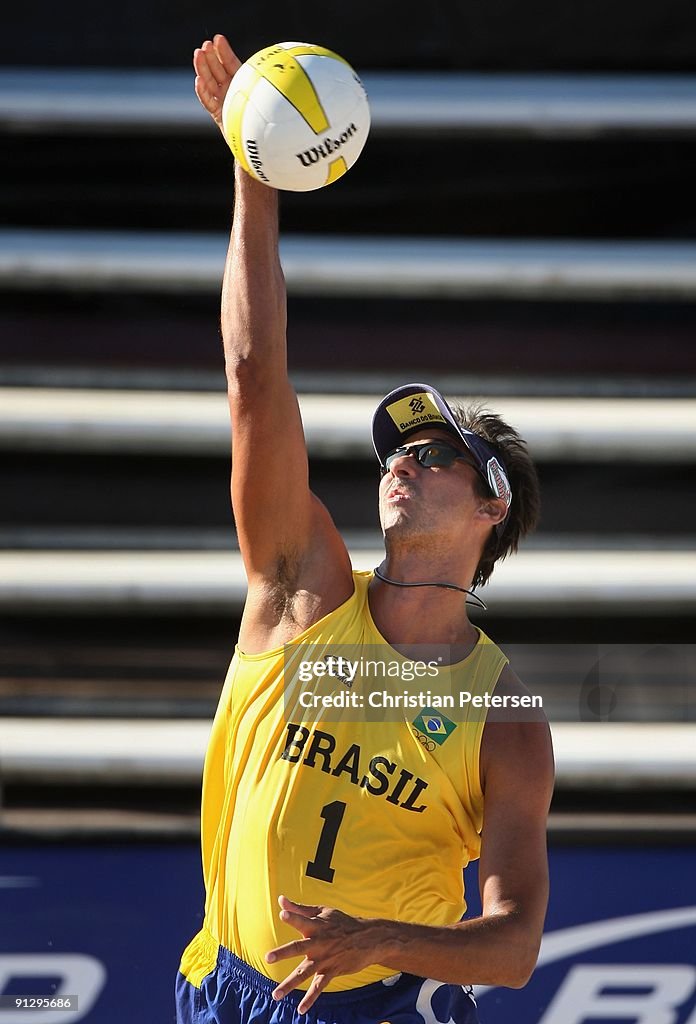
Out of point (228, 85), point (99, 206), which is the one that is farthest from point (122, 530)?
point (228, 85)

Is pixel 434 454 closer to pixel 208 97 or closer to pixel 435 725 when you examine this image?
pixel 435 725

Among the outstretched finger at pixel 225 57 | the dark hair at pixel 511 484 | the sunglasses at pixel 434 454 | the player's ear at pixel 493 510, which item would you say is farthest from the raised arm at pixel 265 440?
the dark hair at pixel 511 484

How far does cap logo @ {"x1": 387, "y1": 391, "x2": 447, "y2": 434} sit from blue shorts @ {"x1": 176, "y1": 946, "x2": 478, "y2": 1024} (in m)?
1.19

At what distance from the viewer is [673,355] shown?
391 centimetres

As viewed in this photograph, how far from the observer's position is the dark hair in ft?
9.45

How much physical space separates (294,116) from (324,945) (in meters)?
1.54

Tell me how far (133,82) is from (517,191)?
136 centimetres

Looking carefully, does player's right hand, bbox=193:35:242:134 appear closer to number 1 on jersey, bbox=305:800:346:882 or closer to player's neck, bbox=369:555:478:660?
player's neck, bbox=369:555:478:660

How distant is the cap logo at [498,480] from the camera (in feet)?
8.81

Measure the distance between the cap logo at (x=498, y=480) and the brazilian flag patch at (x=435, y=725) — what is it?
565 mm

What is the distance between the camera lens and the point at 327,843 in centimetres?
233

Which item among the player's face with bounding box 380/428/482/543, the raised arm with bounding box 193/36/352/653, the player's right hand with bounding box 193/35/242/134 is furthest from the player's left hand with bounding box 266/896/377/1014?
the player's right hand with bounding box 193/35/242/134

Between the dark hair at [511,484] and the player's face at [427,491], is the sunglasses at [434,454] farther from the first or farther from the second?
the dark hair at [511,484]

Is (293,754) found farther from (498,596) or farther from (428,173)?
(428,173)
